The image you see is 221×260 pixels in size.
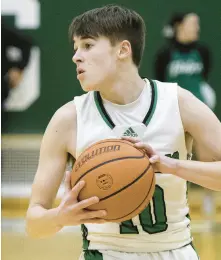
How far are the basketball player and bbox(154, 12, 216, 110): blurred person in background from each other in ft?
16.6

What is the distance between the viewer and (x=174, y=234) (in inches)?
124

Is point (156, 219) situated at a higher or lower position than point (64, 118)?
lower

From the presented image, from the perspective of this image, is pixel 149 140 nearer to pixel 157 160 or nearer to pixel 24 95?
pixel 157 160

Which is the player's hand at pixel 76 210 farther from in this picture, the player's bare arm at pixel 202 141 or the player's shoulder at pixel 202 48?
the player's shoulder at pixel 202 48

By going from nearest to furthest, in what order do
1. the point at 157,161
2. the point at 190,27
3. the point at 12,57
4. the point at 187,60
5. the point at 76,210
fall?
the point at 76,210
the point at 157,161
the point at 187,60
the point at 190,27
the point at 12,57

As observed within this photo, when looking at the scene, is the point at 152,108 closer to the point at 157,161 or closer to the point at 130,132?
the point at 130,132

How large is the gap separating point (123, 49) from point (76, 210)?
3.23ft

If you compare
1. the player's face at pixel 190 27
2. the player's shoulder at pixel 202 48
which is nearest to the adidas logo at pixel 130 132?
the player's face at pixel 190 27

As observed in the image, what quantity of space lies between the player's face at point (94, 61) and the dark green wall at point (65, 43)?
6.00m

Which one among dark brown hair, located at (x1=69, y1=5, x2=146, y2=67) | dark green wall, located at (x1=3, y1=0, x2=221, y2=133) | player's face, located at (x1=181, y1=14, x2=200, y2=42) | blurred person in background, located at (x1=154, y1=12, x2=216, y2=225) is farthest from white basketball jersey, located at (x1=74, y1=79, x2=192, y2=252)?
dark green wall, located at (x1=3, y1=0, x2=221, y2=133)

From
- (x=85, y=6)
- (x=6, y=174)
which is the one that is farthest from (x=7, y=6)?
(x=6, y=174)

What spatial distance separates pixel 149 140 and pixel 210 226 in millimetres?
4457

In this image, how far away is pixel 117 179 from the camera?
2.74 m

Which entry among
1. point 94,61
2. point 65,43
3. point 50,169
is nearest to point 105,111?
point 94,61
